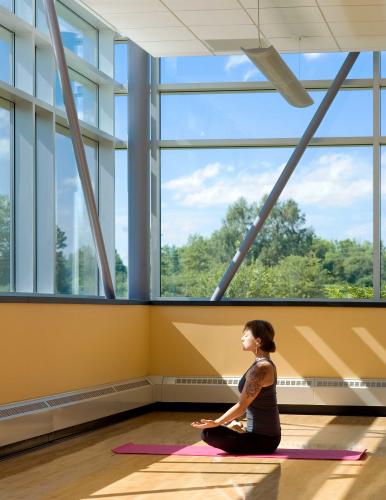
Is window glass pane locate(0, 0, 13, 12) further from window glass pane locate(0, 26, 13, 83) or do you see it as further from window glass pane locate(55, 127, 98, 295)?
window glass pane locate(55, 127, 98, 295)

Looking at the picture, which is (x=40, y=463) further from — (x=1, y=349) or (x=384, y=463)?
(x=384, y=463)

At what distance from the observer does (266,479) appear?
634cm

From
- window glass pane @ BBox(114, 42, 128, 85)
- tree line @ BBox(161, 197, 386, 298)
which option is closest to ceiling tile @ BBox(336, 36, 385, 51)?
tree line @ BBox(161, 197, 386, 298)

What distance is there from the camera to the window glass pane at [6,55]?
8.96 m

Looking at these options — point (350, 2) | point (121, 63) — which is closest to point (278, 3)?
point (350, 2)

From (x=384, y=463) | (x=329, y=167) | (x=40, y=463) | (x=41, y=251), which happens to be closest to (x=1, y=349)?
(x=40, y=463)

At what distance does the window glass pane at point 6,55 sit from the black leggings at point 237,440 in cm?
387

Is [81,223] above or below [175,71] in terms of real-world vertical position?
below

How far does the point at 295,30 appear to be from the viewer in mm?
9383

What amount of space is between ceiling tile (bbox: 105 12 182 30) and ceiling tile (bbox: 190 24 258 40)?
0.30 m

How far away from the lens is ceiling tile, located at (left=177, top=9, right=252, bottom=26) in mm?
8734

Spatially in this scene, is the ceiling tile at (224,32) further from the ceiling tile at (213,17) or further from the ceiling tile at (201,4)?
the ceiling tile at (201,4)

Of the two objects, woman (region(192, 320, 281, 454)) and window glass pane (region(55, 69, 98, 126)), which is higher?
window glass pane (region(55, 69, 98, 126))

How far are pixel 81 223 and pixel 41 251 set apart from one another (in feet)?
3.40
